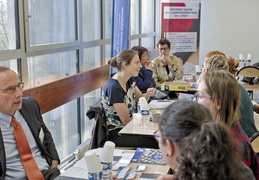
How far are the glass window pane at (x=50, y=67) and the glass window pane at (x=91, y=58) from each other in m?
0.29

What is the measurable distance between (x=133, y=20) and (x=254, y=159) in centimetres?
583

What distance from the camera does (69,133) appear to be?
4.68m

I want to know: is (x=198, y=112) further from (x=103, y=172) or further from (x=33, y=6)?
(x=33, y=6)

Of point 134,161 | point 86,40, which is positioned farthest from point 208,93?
point 86,40

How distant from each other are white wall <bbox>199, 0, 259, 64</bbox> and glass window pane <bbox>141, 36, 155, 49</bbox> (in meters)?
1.25

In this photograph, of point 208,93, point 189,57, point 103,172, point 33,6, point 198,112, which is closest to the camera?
point 198,112

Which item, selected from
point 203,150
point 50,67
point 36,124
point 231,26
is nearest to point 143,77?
point 50,67

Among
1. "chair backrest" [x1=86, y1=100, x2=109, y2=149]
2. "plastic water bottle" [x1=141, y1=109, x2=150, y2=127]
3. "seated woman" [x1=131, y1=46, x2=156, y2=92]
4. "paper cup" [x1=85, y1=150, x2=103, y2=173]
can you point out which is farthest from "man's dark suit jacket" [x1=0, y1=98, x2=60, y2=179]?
"seated woman" [x1=131, y1=46, x2=156, y2=92]

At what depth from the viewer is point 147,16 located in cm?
866

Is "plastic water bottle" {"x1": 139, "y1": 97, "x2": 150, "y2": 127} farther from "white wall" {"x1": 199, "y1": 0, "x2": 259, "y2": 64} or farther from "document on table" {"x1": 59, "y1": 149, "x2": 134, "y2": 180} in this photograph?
"white wall" {"x1": 199, "y1": 0, "x2": 259, "y2": 64}

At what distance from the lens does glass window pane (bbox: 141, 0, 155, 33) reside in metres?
8.29

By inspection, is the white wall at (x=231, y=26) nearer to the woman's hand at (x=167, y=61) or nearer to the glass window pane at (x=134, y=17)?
the glass window pane at (x=134, y=17)

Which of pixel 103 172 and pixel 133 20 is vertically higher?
pixel 133 20

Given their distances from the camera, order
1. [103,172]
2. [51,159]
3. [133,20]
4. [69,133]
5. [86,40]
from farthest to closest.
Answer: [133,20] → [86,40] → [69,133] → [51,159] → [103,172]
